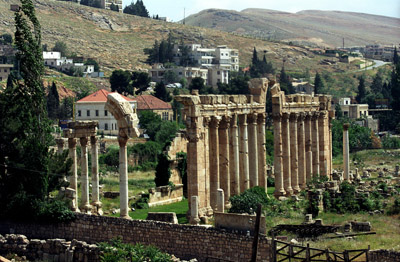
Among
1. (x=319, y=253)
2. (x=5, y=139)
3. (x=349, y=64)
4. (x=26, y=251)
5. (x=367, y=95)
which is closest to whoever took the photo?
(x=319, y=253)

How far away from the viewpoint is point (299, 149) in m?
52.0

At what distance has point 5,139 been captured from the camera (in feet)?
114

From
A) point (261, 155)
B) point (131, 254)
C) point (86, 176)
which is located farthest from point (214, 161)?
point (131, 254)

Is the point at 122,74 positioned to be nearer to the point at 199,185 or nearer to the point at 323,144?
the point at 323,144

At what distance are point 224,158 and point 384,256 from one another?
15589mm

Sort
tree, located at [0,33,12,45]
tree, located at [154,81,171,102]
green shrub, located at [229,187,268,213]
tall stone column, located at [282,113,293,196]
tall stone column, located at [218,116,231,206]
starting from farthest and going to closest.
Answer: tree, located at [0,33,12,45] < tree, located at [154,81,171,102] < tall stone column, located at [282,113,293,196] < tall stone column, located at [218,116,231,206] < green shrub, located at [229,187,268,213]

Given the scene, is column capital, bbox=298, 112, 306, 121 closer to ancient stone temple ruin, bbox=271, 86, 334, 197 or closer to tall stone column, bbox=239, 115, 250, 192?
ancient stone temple ruin, bbox=271, 86, 334, 197

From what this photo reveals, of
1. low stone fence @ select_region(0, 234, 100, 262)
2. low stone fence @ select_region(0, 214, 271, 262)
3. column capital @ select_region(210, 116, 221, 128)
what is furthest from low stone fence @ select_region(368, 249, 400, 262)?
column capital @ select_region(210, 116, 221, 128)

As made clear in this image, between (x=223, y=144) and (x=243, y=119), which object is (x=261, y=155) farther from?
(x=223, y=144)

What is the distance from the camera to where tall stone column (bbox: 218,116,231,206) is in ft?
137

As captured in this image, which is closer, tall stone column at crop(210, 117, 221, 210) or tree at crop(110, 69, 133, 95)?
tall stone column at crop(210, 117, 221, 210)

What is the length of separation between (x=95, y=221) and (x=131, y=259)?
11.3 ft

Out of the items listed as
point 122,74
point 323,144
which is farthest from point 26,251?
point 122,74

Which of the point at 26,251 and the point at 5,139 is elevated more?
the point at 5,139
